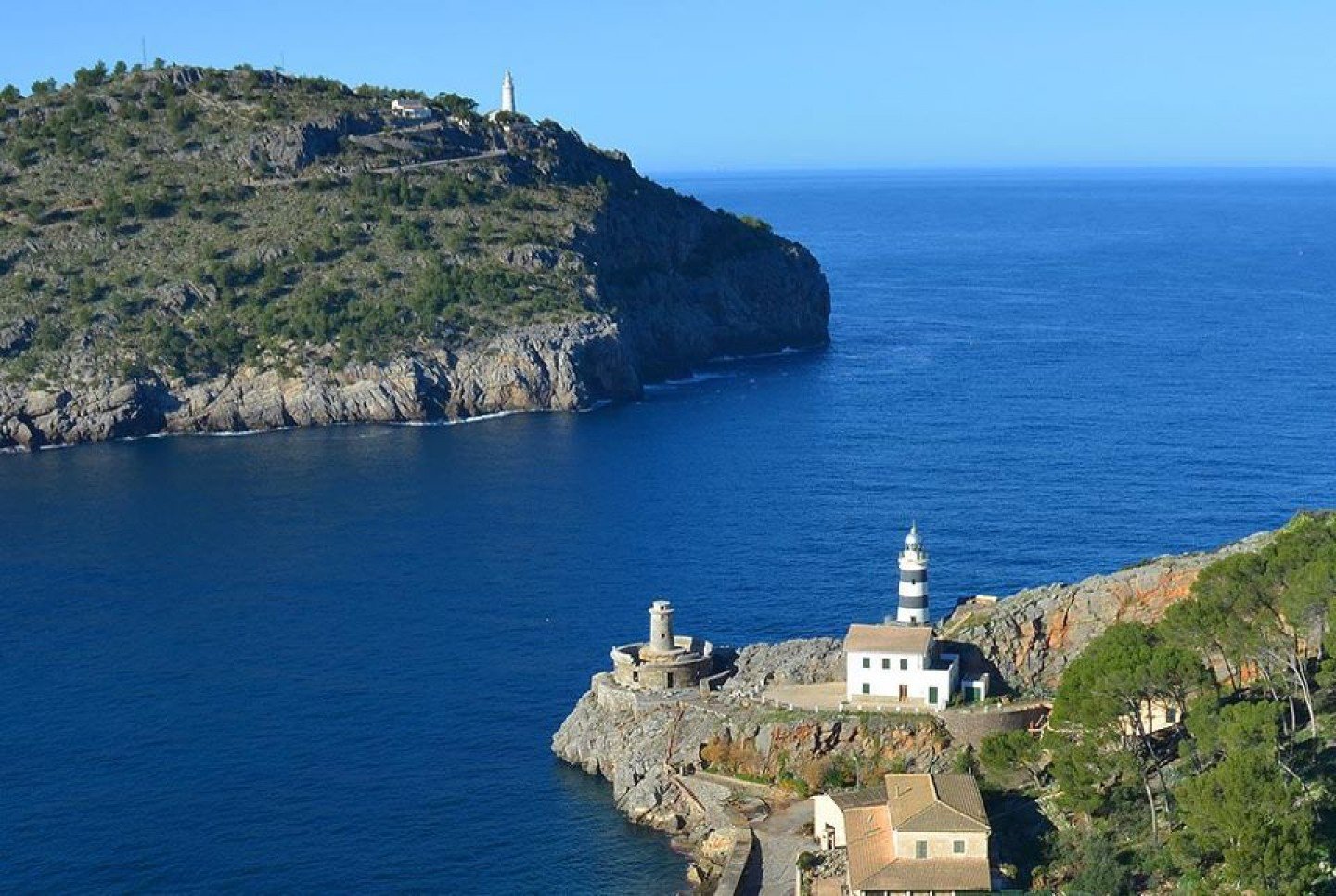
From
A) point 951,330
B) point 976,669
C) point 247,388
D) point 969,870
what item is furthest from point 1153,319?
point 969,870

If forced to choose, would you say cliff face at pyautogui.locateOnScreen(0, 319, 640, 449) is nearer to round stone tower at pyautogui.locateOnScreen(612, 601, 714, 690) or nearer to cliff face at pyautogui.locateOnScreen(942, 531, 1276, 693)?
round stone tower at pyautogui.locateOnScreen(612, 601, 714, 690)

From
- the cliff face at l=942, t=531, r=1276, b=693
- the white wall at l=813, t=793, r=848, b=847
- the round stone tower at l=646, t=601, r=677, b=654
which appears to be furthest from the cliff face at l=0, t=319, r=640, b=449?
the white wall at l=813, t=793, r=848, b=847

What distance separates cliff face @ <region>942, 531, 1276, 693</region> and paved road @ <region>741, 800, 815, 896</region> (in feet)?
32.5

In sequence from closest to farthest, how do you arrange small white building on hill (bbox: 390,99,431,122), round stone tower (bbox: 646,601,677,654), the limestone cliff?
1. the limestone cliff
2. round stone tower (bbox: 646,601,677,654)
3. small white building on hill (bbox: 390,99,431,122)

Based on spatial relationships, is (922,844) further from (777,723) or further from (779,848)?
(777,723)

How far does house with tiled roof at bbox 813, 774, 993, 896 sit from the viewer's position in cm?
5641

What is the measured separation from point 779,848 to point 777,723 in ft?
20.4

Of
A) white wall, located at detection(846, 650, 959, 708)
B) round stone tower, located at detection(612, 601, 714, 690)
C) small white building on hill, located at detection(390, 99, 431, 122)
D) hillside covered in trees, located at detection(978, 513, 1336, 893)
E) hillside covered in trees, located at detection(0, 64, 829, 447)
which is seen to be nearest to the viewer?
hillside covered in trees, located at detection(978, 513, 1336, 893)

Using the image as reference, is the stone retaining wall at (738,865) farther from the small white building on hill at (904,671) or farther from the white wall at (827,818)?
the small white building on hill at (904,671)

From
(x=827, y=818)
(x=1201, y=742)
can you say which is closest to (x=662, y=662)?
(x=827, y=818)

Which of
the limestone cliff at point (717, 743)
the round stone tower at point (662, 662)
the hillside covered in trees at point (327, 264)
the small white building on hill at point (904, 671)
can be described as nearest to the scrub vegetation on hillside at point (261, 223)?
the hillside covered in trees at point (327, 264)

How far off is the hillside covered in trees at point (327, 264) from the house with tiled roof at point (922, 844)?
88.6 metres

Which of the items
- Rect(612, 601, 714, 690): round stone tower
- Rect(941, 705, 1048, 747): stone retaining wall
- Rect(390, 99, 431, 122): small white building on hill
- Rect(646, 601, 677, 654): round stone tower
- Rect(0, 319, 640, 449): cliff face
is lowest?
Rect(941, 705, 1048, 747): stone retaining wall

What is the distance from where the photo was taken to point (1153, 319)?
190 m
